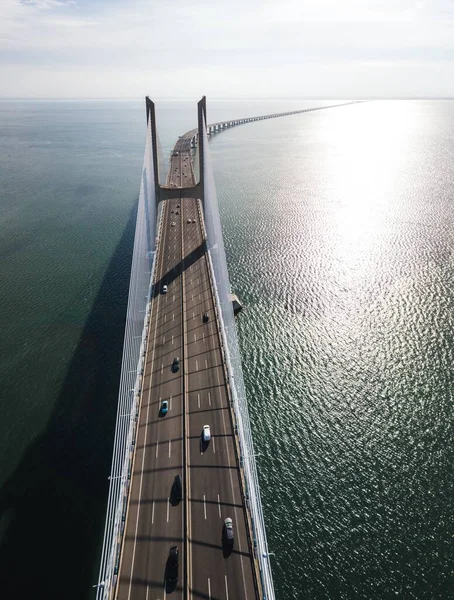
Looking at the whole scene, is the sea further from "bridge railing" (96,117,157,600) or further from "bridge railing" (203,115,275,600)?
"bridge railing" (203,115,275,600)

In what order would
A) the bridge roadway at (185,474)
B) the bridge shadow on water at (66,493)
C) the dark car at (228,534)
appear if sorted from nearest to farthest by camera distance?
the bridge roadway at (185,474) → the dark car at (228,534) → the bridge shadow on water at (66,493)

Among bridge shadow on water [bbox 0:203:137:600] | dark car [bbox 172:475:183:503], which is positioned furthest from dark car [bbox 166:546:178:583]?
bridge shadow on water [bbox 0:203:137:600]

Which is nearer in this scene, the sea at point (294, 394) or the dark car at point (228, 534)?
the dark car at point (228, 534)

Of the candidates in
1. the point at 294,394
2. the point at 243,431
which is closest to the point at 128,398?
the point at 243,431

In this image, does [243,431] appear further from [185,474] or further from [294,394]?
[294,394]

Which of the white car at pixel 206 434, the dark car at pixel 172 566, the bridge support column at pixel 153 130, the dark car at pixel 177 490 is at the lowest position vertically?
the dark car at pixel 172 566

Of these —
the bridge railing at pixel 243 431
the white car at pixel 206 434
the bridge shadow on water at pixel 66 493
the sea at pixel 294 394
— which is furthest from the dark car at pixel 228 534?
the bridge shadow on water at pixel 66 493

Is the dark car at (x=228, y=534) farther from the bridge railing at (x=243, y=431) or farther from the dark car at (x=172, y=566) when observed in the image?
the dark car at (x=172, y=566)

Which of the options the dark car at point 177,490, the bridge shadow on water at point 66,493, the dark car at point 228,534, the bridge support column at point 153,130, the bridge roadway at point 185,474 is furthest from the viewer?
the bridge support column at point 153,130

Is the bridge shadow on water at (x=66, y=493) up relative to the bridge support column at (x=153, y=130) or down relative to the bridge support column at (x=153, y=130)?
down
